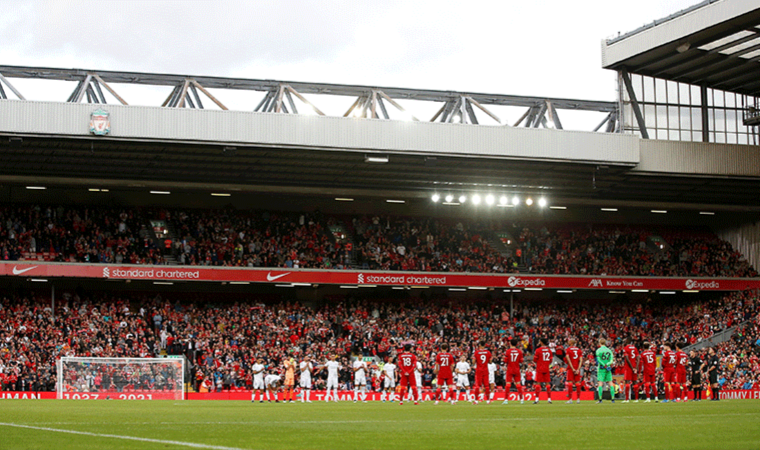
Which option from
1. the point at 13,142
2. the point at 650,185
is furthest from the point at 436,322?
the point at 13,142

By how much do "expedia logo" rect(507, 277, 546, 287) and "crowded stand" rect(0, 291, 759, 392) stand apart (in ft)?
5.47

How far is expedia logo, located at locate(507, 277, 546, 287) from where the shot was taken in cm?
4659

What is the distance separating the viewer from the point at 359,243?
1854 inches

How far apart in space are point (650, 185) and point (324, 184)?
641 inches

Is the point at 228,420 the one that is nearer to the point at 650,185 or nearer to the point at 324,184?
the point at 324,184

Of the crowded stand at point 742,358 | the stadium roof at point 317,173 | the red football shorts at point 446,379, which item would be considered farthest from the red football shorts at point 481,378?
the crowded stand at point 742,358

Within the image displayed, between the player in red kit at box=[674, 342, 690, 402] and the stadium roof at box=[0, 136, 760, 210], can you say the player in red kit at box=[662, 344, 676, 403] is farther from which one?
the stadium roof at box=[0, 136, 760, 210]

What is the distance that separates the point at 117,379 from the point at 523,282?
73.5 ft

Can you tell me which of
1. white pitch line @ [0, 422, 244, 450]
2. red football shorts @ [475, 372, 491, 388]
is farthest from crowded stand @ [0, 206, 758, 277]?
white pitch line @ [0, 422, 244, 450]

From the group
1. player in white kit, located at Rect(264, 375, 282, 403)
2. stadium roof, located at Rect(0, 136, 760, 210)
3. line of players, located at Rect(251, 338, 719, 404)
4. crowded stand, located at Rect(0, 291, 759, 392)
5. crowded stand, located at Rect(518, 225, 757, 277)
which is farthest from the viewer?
crowded stand, located at Rect(518, 225, 757, 277)

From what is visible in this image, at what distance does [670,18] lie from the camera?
36375 millimetres

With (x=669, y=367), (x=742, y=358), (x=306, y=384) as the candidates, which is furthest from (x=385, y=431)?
(x=742, y=358)

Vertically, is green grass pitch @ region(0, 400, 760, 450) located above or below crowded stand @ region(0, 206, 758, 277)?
below

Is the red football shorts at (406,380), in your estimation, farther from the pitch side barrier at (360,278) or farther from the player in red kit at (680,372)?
the pitch side barrier at (360,278)
